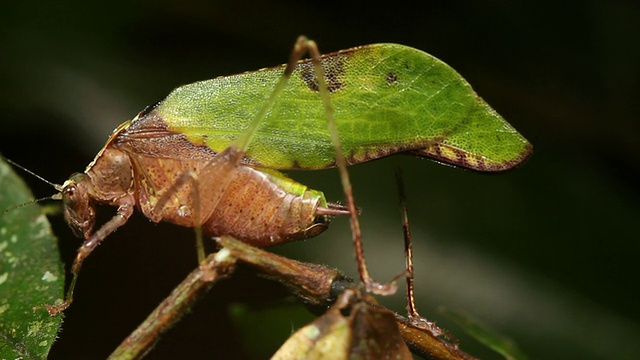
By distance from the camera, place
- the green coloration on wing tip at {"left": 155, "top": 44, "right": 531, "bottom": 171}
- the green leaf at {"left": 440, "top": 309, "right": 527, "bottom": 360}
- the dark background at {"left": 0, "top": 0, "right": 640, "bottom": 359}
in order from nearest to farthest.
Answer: the green leaf at {"left": 440, "top": 309, "right": 527, "bottom": 360} → the green coloration on wing tip at {"left": 155, "top": 44, "right": 531, "bottom": 171} → the dark background at {"left": 0, "top": 0, "right": 640, "bottom": 359}

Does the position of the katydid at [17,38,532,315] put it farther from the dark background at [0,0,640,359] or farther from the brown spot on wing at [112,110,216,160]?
the dark background at [0,0,640,359]

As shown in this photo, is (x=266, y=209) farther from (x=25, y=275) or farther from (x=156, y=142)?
(x=25, y=275)

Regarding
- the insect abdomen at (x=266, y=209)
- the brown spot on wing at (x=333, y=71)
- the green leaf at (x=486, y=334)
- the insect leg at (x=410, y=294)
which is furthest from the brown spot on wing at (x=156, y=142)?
the green leaf at (x=486, y=334)

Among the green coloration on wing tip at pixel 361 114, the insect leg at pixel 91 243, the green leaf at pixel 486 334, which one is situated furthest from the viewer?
the insect leg at pixel 91 243

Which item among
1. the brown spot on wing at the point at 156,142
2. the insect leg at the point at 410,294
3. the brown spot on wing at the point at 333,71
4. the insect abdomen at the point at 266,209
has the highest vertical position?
the brown spot on wing at the point at 333,71

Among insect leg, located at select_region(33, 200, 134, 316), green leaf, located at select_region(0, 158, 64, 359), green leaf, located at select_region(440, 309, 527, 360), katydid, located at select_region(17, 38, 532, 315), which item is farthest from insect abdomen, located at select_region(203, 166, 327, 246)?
green leaf, located at select_region(440, 309, 527, 360)

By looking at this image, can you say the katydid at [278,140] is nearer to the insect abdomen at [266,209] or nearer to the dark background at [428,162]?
the insect abdomen at [266,209]
